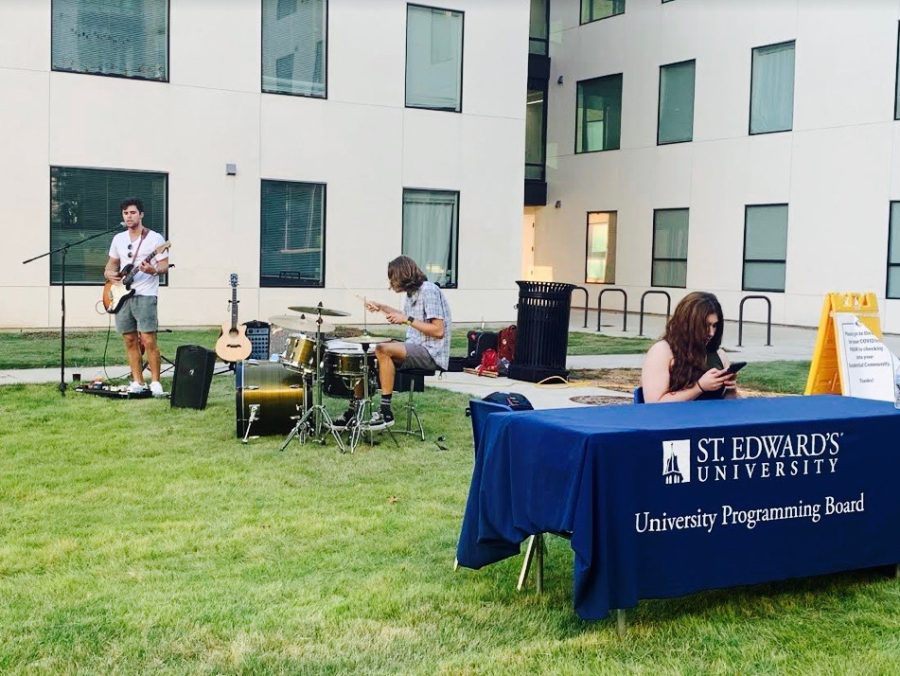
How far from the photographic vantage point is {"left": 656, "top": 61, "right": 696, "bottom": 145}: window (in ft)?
83.3

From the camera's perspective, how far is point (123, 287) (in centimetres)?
1062

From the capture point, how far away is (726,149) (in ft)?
80.0

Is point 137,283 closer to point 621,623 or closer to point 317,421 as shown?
point 317,421

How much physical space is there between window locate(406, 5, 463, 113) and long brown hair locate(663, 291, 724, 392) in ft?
52.8

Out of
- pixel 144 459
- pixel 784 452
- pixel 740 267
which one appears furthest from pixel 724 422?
pixel 740 267

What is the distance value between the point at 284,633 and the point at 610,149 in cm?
2417

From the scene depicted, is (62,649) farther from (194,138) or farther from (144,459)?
(194,138)

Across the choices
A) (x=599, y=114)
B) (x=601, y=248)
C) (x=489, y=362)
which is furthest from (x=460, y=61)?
(x=489, y=362)

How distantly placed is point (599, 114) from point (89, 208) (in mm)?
13965

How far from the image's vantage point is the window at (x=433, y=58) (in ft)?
69.5

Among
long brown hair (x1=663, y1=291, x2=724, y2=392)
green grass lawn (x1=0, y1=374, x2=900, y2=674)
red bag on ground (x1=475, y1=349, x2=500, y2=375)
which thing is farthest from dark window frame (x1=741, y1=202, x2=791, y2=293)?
long brown hair (x1=663, y1=291, x2=724, y2=392)

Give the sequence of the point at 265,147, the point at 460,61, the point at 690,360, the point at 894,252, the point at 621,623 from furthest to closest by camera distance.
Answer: the point at 460,61 < the point at 894,252 < the point at 265,147 < the point at 690,360 < the point at 621,623

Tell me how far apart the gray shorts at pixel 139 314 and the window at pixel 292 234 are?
898 centimetres

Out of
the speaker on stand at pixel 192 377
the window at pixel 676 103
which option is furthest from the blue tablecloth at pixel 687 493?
the window at pixel 676 103
